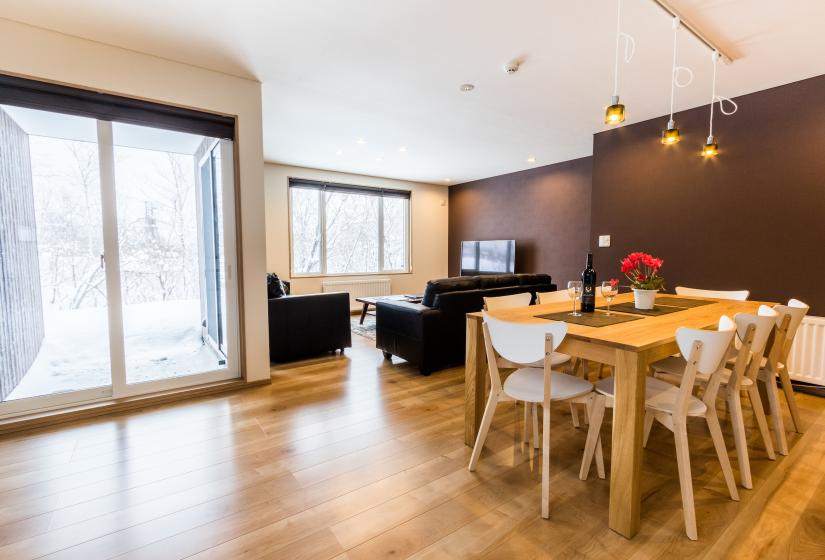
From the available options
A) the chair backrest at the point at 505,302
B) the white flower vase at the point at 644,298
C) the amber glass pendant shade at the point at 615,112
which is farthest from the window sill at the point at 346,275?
the amber glass pendant shade at the point at 615,112

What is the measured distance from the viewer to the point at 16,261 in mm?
2613

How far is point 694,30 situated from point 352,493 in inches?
135

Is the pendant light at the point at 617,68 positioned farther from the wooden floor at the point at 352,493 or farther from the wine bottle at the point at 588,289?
the wooden floor at the point at 352,493

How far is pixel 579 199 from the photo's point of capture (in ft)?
19.5

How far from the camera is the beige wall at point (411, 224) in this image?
6.32 metres

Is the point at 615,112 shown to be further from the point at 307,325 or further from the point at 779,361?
the point at 307,325

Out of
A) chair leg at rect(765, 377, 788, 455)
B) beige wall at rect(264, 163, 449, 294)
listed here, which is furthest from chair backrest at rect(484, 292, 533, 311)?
beige wall at rect(264, 163, 449, 294)

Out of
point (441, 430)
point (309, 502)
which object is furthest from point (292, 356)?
point (309, 502)

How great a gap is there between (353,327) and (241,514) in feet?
13.7

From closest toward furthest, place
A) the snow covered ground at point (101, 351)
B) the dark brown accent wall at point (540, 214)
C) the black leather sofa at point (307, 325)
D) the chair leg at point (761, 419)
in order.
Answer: the chair leg at point (761, 419), the snow covered ground at point (101, 351), the black leather sofa at point (307, 325), the dark brown accent wall at point (540, 214)

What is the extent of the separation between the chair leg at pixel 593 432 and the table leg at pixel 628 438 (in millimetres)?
302

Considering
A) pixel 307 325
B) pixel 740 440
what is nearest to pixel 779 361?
pixel 740 440

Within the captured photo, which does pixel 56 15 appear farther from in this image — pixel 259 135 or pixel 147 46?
pixel 259 135

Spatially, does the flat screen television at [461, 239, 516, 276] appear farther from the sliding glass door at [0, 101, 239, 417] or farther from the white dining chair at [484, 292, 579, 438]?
the sliding glass door at [0, 101, 239, 417]
